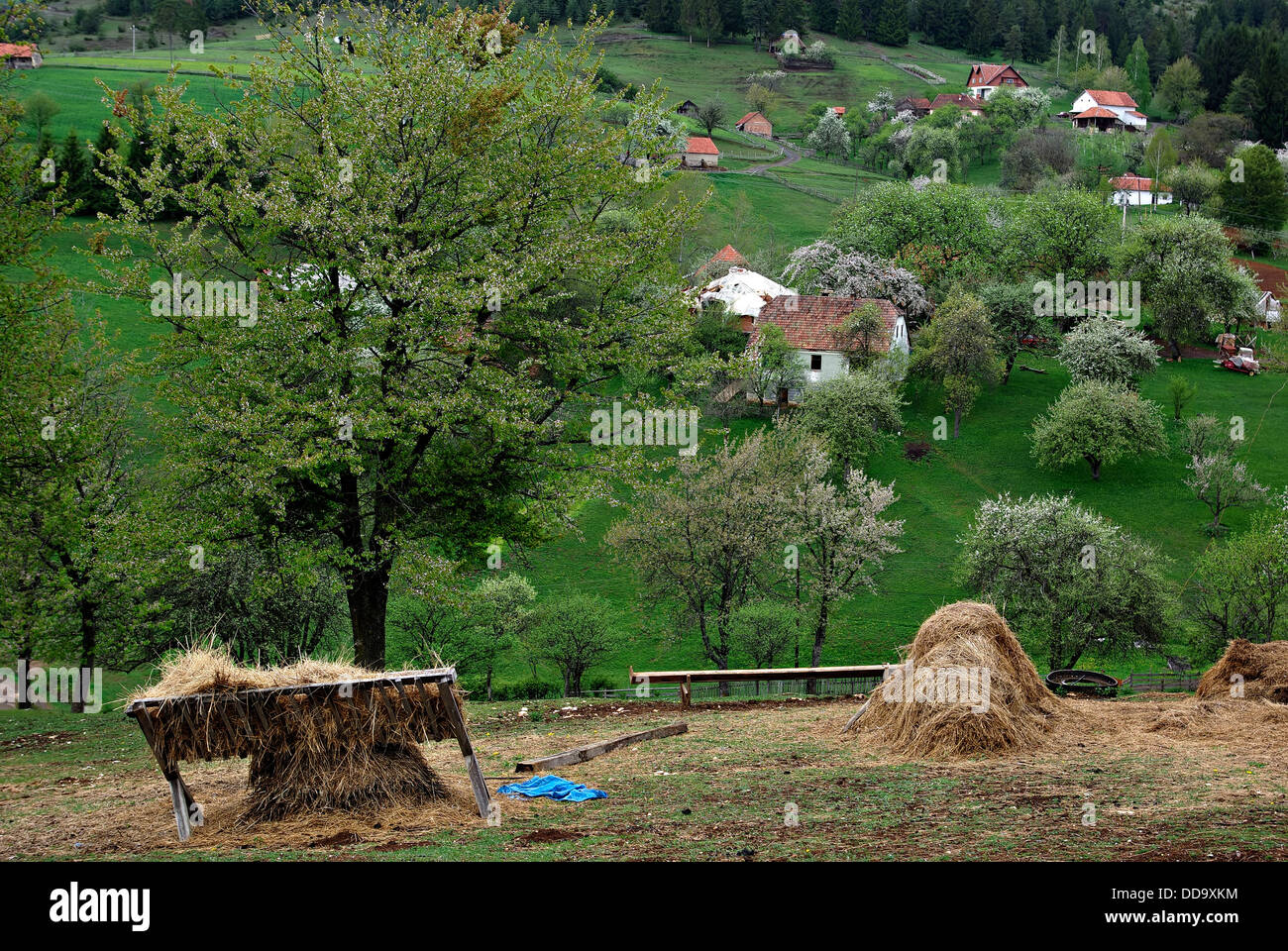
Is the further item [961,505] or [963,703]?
[961,505]

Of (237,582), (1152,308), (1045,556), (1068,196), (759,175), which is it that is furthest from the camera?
(759,175)

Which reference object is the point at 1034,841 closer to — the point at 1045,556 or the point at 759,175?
the point at 1045,556

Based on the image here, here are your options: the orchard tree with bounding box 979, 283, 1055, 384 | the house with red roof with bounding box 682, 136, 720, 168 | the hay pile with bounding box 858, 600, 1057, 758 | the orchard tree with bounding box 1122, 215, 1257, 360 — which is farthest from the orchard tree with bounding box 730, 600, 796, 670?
the house with red roof with bounding box 682, 136, 720, 168

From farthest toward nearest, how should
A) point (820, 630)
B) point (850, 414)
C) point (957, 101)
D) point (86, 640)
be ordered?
point (957, 101), point (850, 414), point (820, 630), point (86, 640)

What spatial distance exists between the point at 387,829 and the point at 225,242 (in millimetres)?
16621

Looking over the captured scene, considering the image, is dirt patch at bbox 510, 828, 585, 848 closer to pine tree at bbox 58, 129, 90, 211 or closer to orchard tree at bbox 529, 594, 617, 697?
orchard tree at bbox 529, 594, 617, 697

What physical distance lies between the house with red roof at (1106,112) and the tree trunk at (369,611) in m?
161

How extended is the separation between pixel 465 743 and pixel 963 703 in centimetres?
823

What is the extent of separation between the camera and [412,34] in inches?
953

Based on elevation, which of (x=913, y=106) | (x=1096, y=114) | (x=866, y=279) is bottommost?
(x=866, y=279)

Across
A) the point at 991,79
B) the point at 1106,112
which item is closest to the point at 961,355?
the point at 1106,112

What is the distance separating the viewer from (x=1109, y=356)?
68.1 m

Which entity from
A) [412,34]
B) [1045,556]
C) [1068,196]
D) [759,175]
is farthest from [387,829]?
[759,175]

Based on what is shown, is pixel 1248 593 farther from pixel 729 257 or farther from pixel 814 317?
pixel 729 257
